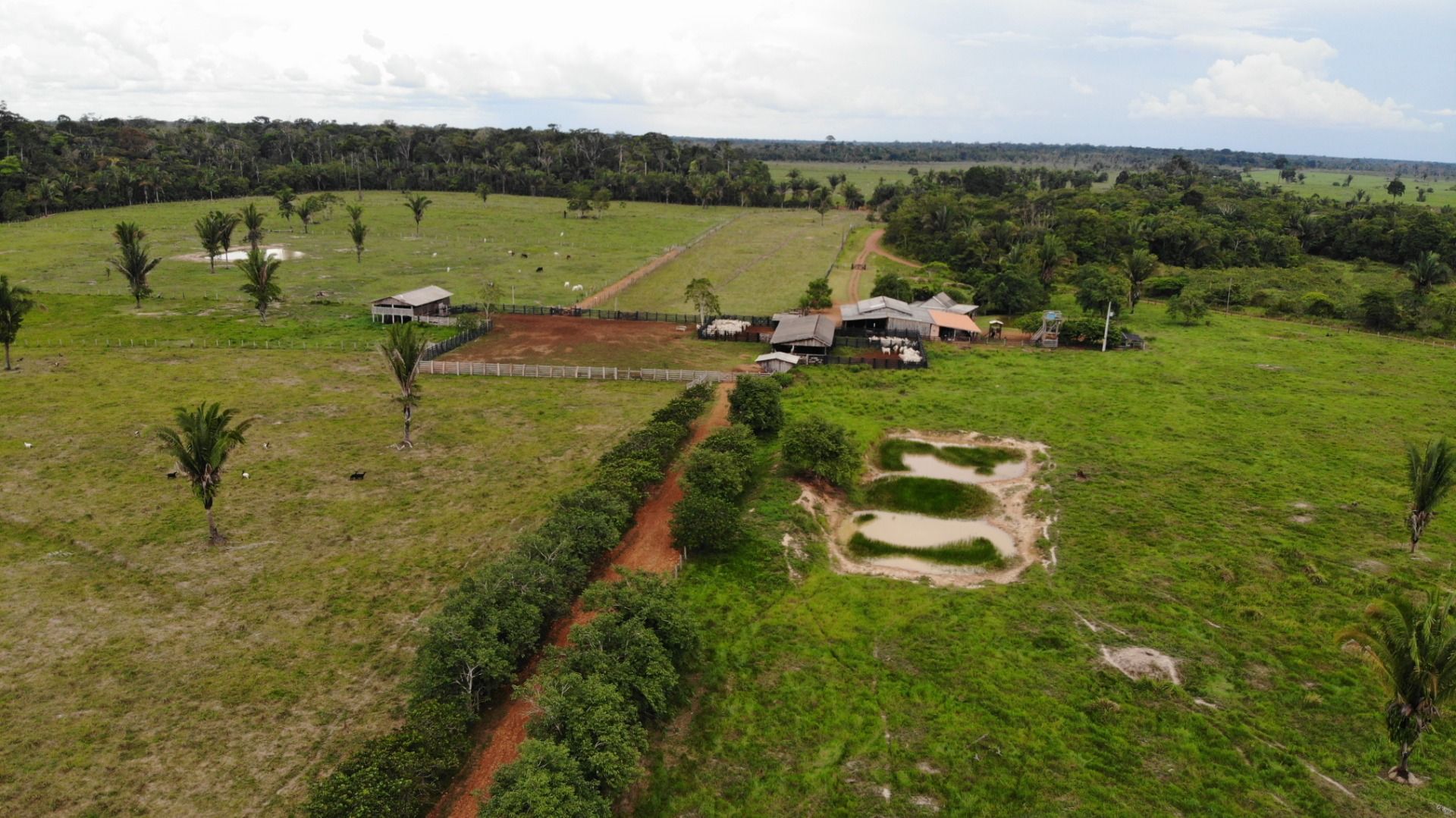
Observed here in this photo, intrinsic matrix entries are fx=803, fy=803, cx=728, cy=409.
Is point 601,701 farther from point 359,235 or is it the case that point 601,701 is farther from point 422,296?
point 359,235

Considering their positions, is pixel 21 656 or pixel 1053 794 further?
pixel 21 656

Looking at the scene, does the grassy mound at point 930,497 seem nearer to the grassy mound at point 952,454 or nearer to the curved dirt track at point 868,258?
the grassy mound at point 952,454

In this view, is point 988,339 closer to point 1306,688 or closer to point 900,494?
point 900,494

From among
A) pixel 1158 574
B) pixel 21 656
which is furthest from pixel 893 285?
pixel 21 656

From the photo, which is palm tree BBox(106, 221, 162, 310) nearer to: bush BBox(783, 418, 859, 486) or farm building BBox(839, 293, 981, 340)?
farm building BBox(839, 293, 981, 340)

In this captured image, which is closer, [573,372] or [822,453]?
[822,453]

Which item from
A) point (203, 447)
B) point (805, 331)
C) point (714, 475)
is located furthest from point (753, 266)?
point (203, 447)
